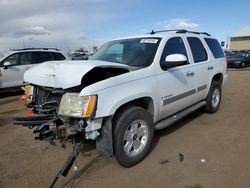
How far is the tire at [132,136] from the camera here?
3.33 metres

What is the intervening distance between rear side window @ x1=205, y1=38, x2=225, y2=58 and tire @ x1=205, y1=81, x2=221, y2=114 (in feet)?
2.40

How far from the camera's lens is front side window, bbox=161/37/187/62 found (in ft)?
13.9

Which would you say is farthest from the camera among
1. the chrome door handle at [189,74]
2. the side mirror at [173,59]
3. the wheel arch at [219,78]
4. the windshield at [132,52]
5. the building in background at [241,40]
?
the building in background at [241,40]

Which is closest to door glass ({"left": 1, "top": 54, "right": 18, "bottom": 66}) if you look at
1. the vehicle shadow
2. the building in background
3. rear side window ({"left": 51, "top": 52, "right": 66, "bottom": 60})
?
rear side window ({"left": 51, "top": 52, "right": 66, "bottom": 60})

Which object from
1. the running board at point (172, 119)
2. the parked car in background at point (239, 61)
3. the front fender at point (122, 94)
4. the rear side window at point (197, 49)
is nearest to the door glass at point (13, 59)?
the rear side window at point (197, 49)

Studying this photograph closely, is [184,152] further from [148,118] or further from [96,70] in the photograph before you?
[96,70]

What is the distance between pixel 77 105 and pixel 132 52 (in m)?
1.74

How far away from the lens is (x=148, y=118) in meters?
3.75

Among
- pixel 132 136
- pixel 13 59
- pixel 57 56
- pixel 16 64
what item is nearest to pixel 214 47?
pixel 132 136

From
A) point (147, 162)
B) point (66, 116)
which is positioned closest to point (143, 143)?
point (147, 162)

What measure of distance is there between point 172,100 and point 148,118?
0.79 m

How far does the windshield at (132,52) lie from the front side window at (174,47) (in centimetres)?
19

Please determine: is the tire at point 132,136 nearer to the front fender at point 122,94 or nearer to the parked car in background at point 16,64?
the front fender at point 122,94

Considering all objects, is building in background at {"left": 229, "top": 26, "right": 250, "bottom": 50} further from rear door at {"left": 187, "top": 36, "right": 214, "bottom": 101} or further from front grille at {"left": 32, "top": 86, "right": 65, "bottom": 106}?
front grille at {"left": 32, "top": 86, "right": 65, "bottom": 106}
